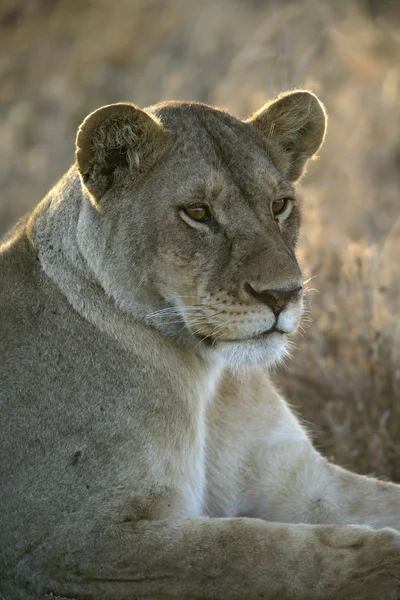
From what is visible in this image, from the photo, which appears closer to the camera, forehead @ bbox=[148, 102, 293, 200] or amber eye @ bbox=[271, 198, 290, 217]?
forehead @ bbox=[148, 102, 293, 200]

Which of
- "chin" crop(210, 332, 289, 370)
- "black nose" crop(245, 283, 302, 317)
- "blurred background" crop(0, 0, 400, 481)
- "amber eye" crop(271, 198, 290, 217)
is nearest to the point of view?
"black nose" crop(245, 283, 302, 317)

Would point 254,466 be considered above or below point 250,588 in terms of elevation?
above

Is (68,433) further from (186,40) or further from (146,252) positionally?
(186,40)

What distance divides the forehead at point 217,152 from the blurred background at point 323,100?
473mm

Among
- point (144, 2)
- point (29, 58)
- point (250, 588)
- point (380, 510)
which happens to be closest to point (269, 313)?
point (250, 588)

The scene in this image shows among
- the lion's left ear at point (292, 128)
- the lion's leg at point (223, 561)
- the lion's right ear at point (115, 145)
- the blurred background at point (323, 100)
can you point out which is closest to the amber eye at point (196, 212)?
the lion's right ear at point (115, 145)

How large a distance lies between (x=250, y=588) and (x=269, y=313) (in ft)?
2.74

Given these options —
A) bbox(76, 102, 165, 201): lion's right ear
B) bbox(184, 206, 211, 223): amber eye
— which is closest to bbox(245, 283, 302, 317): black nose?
bbox(184, 206, 211, 223): amber eye

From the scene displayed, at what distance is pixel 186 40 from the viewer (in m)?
12.9

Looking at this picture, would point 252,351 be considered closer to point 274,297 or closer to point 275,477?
point 274,297

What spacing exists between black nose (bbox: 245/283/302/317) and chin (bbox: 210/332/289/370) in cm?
11

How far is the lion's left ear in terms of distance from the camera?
4.02 m

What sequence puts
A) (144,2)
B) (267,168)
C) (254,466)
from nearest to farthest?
(267,168) < (254,466) < (144,2)

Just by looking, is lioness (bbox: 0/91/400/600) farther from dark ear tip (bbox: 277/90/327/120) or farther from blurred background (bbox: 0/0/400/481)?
blurred background (bbox: 0/0/400/481)
